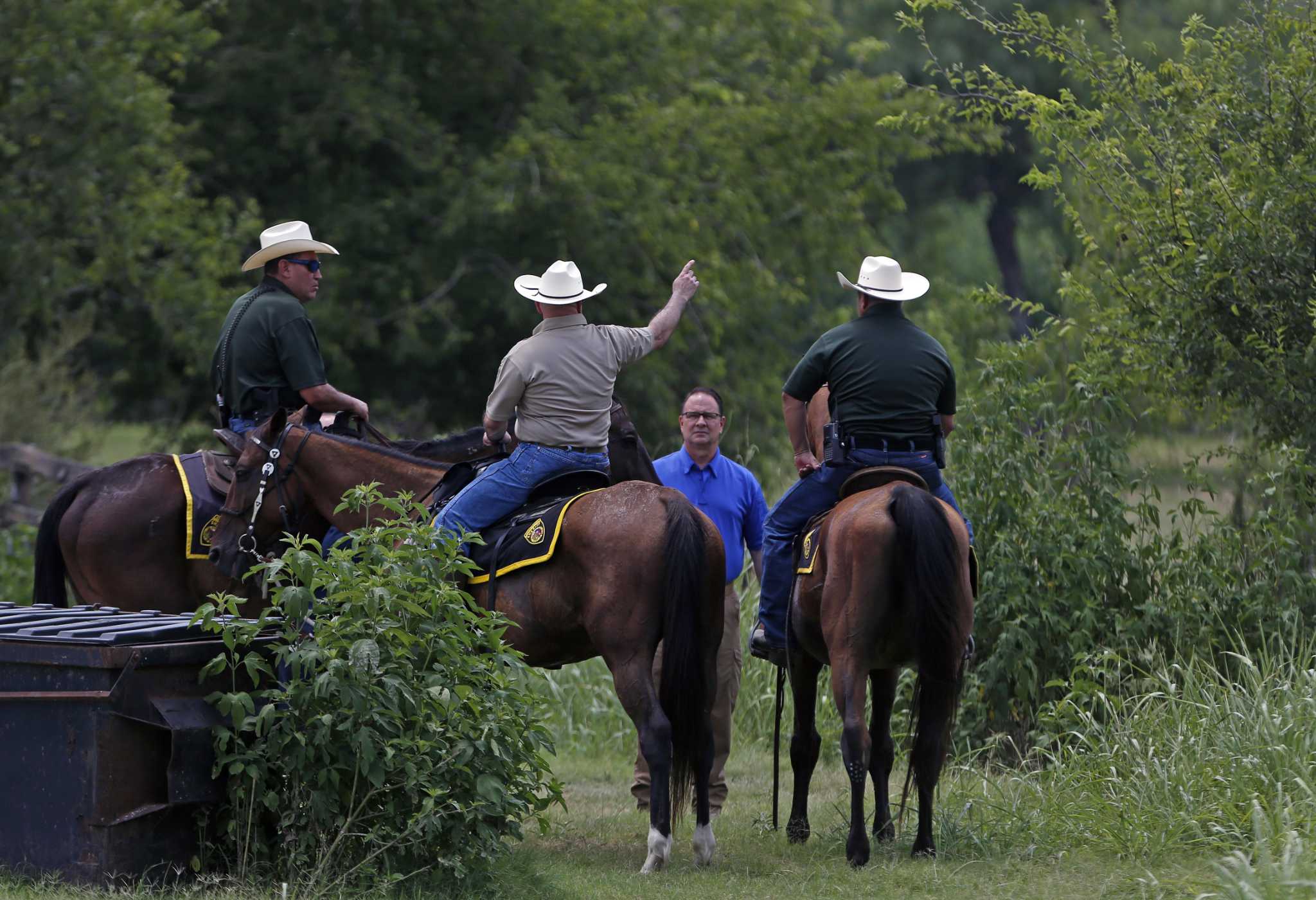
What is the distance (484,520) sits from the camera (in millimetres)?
7844

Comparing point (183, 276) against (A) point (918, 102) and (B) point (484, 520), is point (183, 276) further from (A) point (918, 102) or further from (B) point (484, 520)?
(B) point (484, 520)

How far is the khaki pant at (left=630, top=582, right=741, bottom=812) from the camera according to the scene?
29.7ft

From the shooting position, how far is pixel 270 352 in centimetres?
919

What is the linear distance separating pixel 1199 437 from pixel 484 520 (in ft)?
24.8

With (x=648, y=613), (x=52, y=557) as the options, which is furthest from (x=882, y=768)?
(x=52, y=557)

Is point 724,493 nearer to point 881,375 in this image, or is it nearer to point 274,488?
point 881,375

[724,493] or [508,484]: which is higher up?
[724,493]

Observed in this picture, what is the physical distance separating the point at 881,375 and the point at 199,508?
3878 mm

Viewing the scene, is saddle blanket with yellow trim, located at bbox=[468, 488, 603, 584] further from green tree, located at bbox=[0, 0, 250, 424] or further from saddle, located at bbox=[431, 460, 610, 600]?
green tree, located at bbox=[0, 0, 250, 424]

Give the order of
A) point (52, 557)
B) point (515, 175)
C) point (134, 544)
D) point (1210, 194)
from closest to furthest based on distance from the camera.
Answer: point (134, 544), point (52, 557), point (1210, 194), point (515, 175)

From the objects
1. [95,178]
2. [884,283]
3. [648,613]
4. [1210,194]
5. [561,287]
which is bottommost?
[648,613]

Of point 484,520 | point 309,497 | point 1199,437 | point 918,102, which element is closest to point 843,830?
point 484,520

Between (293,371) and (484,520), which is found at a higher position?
(293,371)

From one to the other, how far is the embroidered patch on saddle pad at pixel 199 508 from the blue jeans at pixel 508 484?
1822mm
